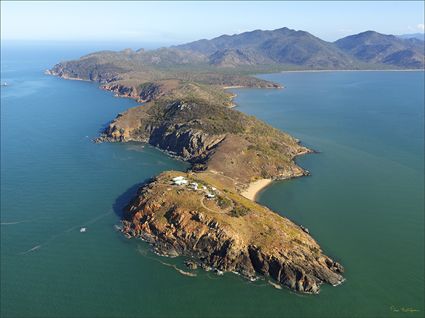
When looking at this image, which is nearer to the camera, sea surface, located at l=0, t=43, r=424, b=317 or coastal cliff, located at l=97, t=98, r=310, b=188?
sea surface, located at l=0, t=43, r=424, b=317

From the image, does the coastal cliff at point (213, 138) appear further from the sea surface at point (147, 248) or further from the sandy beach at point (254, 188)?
the sea surface at point (147, 248)

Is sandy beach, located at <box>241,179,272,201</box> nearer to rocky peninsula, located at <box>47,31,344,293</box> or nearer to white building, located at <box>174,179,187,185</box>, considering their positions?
rocky peninsula, located at <box>47,31,344,293</box>

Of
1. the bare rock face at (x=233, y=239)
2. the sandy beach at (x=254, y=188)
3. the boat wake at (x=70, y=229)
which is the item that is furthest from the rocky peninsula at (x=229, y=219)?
the boat wake at (x=70, y=229)

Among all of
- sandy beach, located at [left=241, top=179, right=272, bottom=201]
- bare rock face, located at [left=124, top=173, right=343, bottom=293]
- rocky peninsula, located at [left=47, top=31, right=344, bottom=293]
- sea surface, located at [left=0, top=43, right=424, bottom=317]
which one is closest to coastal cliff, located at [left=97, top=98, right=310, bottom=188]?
rocky peninsula, located at [left=47, top=31, right=344, bottom=293]

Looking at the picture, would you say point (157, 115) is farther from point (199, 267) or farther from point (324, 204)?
point (199, 267)

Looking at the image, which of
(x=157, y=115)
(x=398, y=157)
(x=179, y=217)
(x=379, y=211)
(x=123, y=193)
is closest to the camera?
(x=179, y=217)

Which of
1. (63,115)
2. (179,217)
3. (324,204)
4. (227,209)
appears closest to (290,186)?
(324,204)
